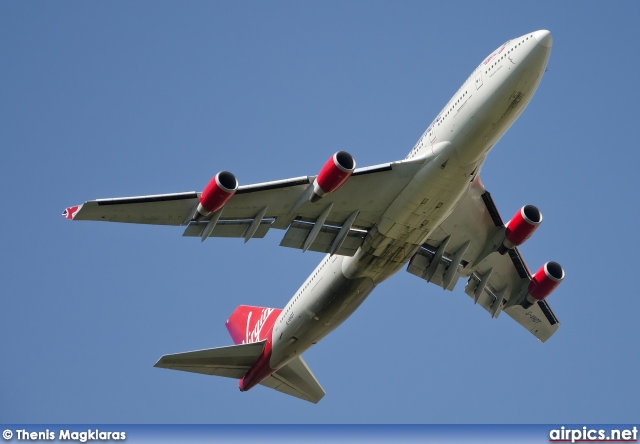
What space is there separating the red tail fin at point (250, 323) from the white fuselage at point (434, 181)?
3.38 meters

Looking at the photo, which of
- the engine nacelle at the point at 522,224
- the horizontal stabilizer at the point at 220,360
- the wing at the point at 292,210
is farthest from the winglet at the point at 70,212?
the engine nacelle at the point at 522,224

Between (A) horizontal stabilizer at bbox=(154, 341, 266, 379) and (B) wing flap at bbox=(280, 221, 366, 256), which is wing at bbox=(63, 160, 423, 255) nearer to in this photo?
(B) wing flap at bbox=(280, 221, 366, 256)

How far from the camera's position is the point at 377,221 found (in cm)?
3584

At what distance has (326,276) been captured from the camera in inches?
1476

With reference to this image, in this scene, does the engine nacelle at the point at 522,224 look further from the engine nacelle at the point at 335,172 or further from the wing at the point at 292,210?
the engine nacelle at the point at 335,172

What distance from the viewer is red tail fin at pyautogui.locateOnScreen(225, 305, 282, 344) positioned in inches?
1663

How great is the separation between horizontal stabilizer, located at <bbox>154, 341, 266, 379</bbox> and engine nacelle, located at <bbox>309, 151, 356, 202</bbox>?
35.1 ft

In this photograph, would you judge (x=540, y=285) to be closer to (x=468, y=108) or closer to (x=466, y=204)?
(x=466, y=204)

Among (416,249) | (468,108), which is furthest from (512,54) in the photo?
(416,249)

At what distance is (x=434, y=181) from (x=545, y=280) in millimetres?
9825

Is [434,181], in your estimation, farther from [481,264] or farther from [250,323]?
[250,323]

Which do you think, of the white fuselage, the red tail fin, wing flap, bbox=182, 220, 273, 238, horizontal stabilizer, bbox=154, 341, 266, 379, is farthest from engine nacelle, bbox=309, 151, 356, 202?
horizontal stabilizer, bbox=154, 341, 266, 379

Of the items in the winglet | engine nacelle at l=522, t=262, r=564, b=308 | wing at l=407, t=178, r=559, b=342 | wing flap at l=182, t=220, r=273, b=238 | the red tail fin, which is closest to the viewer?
the winglet

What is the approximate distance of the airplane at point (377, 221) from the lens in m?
32.4
